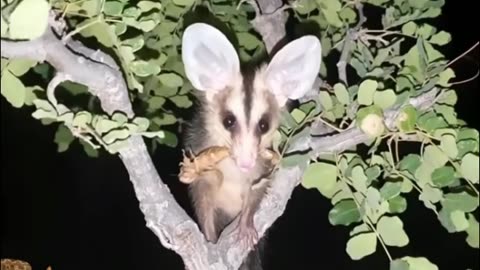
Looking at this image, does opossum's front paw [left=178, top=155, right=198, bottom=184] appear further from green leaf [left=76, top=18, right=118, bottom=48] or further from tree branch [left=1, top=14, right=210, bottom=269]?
green leaf [left=76, top=18, right=118, bottom=48]

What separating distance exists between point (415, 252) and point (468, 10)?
30cm

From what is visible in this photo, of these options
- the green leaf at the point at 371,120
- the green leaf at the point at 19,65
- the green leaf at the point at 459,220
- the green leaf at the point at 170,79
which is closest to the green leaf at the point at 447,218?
the green leaf at the point at 459,220

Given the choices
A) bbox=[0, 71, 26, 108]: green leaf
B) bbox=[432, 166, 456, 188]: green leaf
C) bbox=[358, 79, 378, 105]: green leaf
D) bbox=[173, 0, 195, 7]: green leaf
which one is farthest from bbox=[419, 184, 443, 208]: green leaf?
bbox=[0, 71, 26, 108]: green leaf

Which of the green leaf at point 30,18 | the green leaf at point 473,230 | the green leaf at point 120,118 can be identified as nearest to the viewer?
the green leaf at point 30,18

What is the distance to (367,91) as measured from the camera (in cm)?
87

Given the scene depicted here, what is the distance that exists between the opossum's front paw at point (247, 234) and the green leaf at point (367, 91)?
0.18m

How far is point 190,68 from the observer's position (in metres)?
0.88

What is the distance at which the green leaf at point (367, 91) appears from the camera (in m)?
0.87

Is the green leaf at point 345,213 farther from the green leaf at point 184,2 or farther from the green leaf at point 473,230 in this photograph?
the green leaf at point 184,2

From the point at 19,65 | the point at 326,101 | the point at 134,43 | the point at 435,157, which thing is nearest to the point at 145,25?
the point at 134,43

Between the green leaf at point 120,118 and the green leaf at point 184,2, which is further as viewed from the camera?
the green leaf at point 184,2

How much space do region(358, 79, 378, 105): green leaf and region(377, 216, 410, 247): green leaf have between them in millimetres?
121

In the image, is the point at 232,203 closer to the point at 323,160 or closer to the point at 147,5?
the point at 323,160

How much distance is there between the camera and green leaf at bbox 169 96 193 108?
0.92 m
